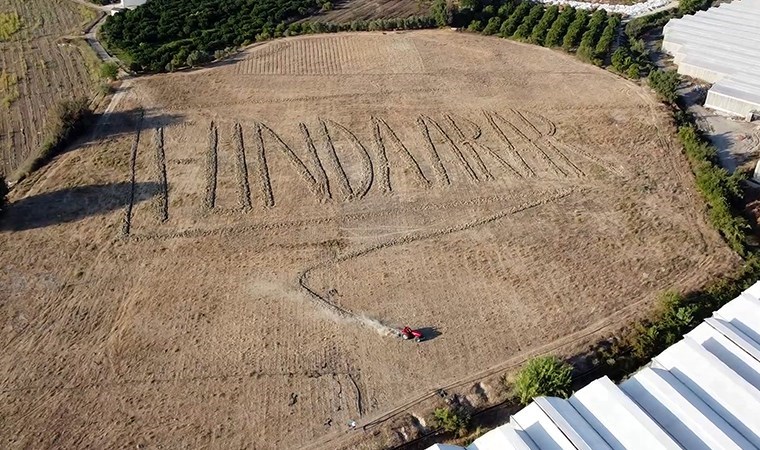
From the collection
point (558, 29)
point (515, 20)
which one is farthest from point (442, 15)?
point (558, 29)

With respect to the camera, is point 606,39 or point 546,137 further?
point 606,39

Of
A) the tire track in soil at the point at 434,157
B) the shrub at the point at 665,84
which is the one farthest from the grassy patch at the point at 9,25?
the shrub at the point at 665,84

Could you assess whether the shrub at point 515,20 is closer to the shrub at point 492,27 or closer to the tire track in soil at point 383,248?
the shrub at point 492,27

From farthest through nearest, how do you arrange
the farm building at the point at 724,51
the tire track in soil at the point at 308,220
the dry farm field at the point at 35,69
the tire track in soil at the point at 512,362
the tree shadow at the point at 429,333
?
the farm building at the point at 724,51 → the dry farm field at the point at 35,69 → the tire track in soil at the point at 308,220 → the tree shadow at the point at 429,333 → the tire track in soil at the point at 512,362

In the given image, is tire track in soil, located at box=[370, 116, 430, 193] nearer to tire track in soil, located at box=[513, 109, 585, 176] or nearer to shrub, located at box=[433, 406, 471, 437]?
tire track in soil, located at box=[513, 109, 585, 176]

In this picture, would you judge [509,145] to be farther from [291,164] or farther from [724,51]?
[724,51]

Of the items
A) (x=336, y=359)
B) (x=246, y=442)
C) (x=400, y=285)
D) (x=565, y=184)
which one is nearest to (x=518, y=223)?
(x=565, y=184)

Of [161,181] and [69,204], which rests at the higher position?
[69,204]
